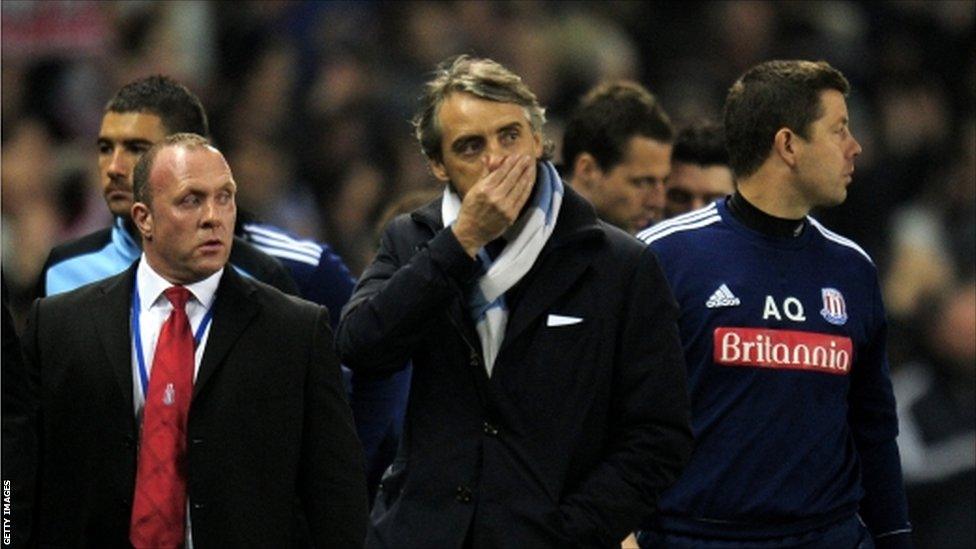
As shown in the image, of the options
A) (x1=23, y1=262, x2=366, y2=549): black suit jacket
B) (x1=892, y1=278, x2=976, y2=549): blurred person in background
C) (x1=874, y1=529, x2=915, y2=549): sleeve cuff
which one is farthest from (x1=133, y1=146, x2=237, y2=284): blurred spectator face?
(x1=892, y1=278, x2=976, y2=549): blurred person in background

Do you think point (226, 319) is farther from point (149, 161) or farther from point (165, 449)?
point (149, 161)

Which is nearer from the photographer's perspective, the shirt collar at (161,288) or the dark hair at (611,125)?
the shirt collar at (161,288)

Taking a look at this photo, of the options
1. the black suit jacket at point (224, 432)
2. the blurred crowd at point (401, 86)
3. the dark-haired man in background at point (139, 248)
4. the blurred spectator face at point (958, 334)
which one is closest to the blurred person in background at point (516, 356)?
the black suit jacket at point (224, 432)

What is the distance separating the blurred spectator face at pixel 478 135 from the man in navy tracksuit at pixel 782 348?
874 millimetres

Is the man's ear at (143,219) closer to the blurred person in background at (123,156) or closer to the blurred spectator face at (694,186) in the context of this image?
the blurred person in background at (123,156)

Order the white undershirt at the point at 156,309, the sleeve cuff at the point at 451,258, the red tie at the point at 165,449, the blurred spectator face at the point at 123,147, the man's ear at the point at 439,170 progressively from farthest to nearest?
the blurred spectator face at the point at 123,147, the white undershirt at the point at 156,309, the red tie at the point at 165,449, the man's ear at the point at 439,170, the sleeve cuff at the point at 451,258

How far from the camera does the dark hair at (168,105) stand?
651 centimetres

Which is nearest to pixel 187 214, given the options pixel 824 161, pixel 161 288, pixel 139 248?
pixel 161 288

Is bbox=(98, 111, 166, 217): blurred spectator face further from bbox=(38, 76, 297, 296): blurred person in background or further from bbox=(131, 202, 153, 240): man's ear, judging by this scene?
bbox=(131, 202, 153, 240): man's ear

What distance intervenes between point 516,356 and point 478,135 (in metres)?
0.49

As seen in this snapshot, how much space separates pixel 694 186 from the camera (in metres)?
7.69

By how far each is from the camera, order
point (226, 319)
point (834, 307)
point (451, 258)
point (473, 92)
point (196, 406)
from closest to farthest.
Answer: point (451, 258)
point (473, 92)
point (196, 406)
point (226, 319)
point (834, 307)

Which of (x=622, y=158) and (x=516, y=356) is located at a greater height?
(x=516, y=356)

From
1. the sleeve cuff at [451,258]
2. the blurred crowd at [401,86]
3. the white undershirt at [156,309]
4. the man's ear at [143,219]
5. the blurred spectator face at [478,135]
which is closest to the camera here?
the sleeve cuff at [451,258]
